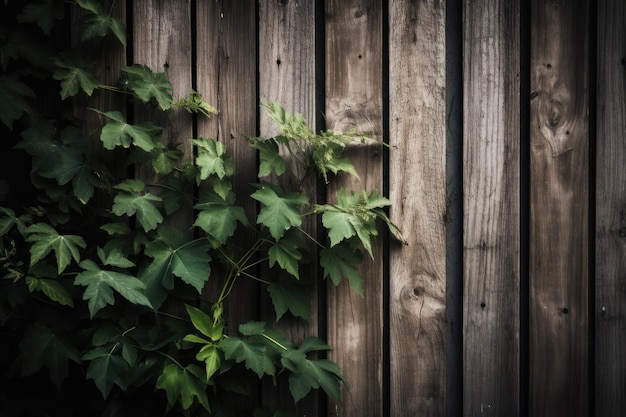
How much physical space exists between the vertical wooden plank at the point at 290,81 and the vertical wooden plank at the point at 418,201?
0.33 m

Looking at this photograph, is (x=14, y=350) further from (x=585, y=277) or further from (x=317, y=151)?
(x=585, y=277)

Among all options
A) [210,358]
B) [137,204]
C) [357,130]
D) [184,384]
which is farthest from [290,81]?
[184,384]

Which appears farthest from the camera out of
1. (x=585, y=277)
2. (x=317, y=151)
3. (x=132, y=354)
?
(x=585, y=277)

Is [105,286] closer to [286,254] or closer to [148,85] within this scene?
[286,254]

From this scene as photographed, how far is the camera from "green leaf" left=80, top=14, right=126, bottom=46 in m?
1.85

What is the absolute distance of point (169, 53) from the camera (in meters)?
2.02

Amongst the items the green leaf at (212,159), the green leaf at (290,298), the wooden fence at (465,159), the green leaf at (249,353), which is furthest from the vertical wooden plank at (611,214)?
the green leaf at (212,159)

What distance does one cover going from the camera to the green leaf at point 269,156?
6.09 feet

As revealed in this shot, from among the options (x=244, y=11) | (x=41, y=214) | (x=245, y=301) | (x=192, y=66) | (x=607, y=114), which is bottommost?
(x=245, y=301)

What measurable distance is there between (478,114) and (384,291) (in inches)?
32.7

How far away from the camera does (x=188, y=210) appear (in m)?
2.02

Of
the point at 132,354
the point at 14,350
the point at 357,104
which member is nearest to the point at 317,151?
the point at 357,104

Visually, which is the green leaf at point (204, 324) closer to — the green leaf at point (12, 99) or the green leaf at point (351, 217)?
the green leaf at point (351, 217)

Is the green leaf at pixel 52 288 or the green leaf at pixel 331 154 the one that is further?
the green leaf at pixel 331 154
